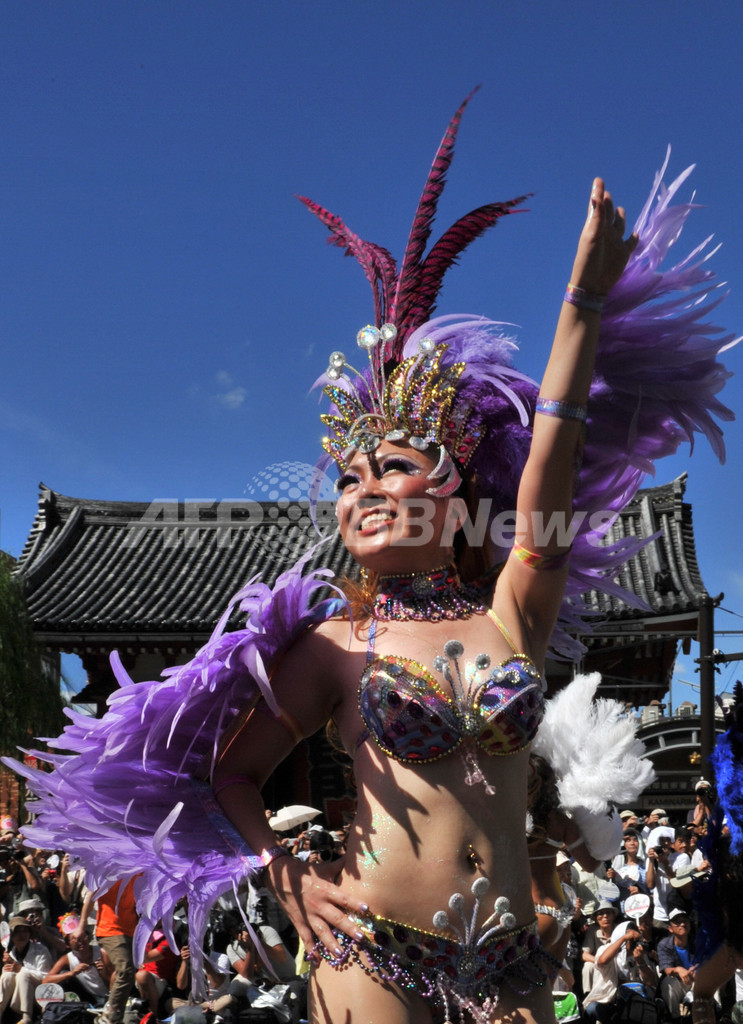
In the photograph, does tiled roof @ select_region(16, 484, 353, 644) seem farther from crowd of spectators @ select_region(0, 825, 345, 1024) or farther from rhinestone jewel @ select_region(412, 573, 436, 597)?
rhinestone jewel @ select_region(412, 573, 436, 597)

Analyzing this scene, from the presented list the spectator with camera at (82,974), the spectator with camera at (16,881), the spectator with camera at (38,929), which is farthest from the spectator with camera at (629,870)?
the spectator with camera at (16,881)

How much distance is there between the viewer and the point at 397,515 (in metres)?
2.79

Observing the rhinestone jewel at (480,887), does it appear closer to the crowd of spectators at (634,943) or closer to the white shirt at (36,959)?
the crowd of spectators at (634,943)

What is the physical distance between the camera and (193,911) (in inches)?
104

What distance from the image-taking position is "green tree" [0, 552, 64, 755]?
15.7 metres

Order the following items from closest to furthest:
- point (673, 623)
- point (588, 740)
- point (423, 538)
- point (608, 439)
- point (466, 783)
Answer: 1. point (466, 783)
2. point (423, 538)
3. point (608, 439)
4. point (588, 740)
5. point (673, 623)

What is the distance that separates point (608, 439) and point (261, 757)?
4.22 ft

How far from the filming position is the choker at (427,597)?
277 centimetres

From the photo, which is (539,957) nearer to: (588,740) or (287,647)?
(287,647)

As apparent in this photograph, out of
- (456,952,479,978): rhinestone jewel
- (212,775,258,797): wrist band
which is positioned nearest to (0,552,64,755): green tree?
(212,775,258,797): wrist band

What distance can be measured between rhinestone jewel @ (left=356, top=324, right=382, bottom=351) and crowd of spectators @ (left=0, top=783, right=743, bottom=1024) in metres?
3.77

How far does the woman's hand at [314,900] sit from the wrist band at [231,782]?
0.24 metres

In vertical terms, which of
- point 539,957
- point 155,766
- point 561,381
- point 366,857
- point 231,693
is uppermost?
point 561,381

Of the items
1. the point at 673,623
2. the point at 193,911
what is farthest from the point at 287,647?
the point at 673,623
